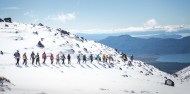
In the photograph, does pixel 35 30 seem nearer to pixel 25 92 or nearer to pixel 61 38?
pixel 61 38

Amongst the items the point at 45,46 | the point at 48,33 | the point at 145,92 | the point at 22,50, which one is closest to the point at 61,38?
the point at 48,33

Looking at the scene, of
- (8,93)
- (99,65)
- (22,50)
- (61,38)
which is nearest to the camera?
(8,93)

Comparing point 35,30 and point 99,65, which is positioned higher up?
point 35,30

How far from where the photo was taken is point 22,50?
55531 millimetres

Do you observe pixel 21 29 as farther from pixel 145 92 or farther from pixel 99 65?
pixel 145 92

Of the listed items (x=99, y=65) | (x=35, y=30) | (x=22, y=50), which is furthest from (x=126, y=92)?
(x=35, y=30)

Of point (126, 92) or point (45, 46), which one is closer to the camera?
point (126, 92)

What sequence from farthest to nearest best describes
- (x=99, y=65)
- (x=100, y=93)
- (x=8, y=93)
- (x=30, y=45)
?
1. (x=30, y=45)
2. (x=99, y=65)
3. (x=100, y=93)
4. (x=8, y=93)

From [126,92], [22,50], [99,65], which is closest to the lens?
[126,92]

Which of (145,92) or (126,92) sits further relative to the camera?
(145,92)

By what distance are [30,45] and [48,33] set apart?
49.2 feet

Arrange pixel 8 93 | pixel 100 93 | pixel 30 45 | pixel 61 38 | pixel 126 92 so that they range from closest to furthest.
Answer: pixel 8 93, pixel 100 93, pixel 126 92, pixel 30 45, pixel 61 38

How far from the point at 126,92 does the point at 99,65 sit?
26.4 meters

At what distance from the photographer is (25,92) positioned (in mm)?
17750
